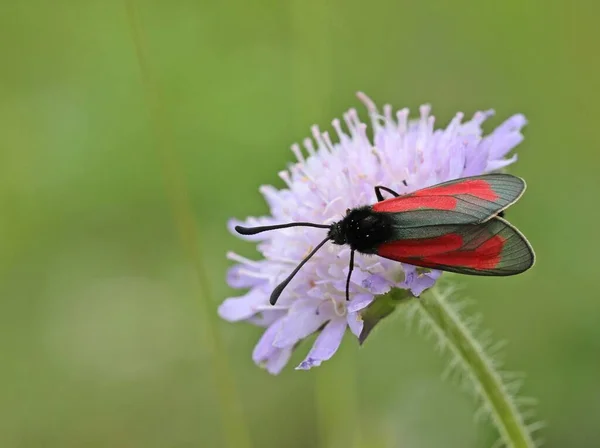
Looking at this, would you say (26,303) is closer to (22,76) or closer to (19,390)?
(19,390)

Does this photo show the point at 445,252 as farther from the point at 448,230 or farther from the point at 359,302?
the point at 359,302

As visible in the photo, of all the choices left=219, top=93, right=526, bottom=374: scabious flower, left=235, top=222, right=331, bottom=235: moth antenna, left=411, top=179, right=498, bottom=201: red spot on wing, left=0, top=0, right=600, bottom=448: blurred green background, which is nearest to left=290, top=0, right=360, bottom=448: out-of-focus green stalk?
left=0, top=0, right=600, bottom=448: blurred green background

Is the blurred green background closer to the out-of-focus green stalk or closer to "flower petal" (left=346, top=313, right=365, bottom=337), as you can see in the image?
the out-of-focus green stalk

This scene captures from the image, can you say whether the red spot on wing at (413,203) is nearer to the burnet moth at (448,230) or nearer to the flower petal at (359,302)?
the burnet moth at (448,230)

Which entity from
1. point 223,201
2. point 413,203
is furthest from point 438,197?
point 223,201

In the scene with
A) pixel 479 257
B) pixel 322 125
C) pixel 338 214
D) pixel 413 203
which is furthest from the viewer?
pixel 322 125

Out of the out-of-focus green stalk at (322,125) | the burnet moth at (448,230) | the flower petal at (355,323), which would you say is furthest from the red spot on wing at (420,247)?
the out-of-focus green stalk at (322,125)

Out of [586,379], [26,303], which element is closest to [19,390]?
[26,303]
